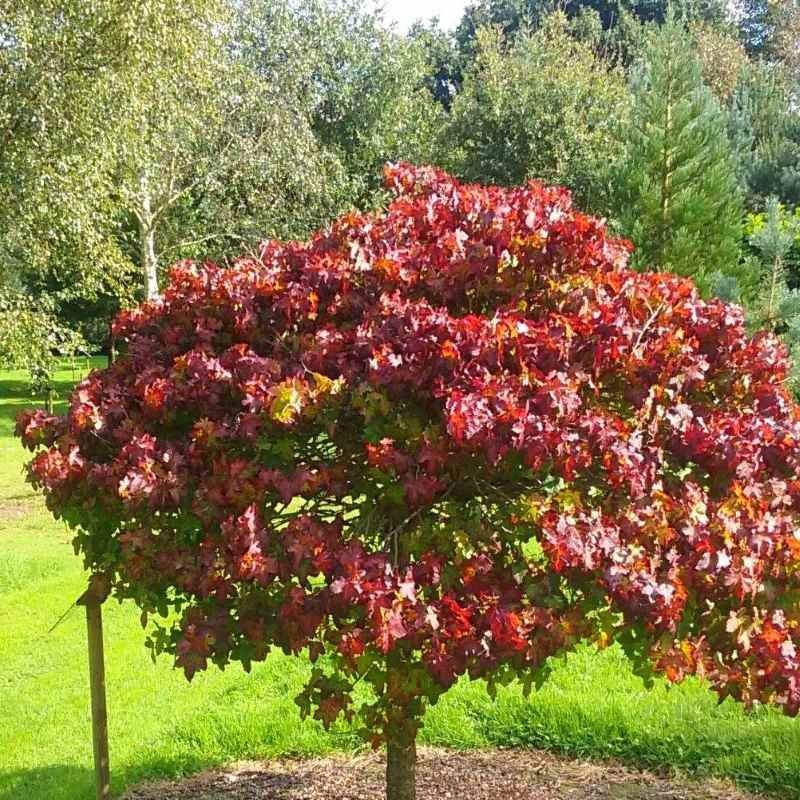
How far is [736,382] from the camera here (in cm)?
257

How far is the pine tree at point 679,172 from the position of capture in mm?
10859

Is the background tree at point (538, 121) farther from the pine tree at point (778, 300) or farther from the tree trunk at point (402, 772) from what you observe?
the tree trunk at point (402, 772)

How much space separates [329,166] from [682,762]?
15.9 m

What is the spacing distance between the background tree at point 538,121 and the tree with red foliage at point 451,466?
14489mm

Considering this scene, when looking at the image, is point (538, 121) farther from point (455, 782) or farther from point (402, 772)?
point (402, 772)

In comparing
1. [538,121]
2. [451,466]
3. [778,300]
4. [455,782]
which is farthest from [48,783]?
[538,121]

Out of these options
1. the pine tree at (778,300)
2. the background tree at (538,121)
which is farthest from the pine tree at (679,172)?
the background tree at (538,121)

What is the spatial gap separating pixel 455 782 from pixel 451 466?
6.91 feet

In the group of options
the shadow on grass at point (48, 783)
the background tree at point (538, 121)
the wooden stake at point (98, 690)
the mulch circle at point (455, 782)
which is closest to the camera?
the wooden stake at point (98, 690)

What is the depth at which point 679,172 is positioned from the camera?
36.7 feet

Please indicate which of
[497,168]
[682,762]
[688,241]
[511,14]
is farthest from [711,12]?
[682,762]

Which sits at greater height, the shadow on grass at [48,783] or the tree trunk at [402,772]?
the tree trunk at [402,772]

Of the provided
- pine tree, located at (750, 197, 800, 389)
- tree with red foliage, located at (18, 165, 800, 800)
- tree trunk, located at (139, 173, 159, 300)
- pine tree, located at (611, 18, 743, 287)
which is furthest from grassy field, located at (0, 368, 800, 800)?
tree trunk, located at (139, 173, 159, 300)

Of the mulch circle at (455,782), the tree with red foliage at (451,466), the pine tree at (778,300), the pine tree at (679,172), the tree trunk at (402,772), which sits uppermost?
the pine tree at (679,172)
